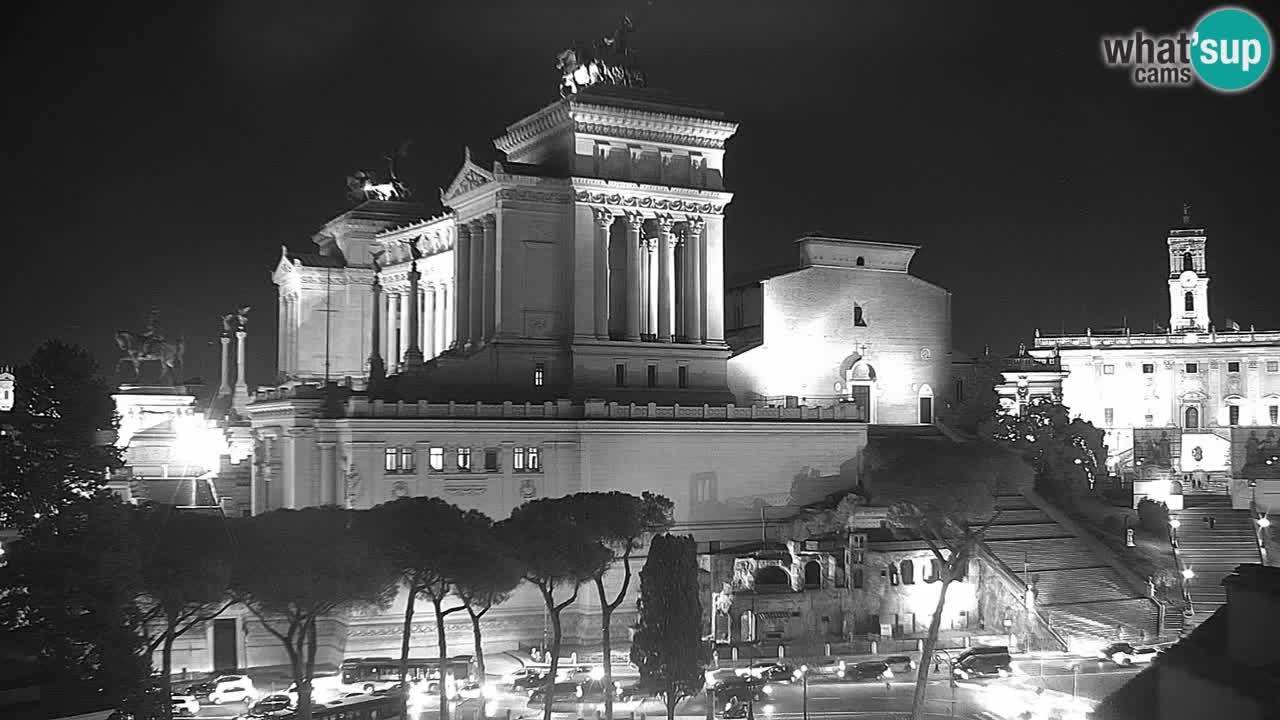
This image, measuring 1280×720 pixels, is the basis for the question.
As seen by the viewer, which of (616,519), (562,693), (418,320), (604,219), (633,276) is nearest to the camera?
(562,693)

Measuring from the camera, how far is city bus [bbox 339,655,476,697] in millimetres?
56219

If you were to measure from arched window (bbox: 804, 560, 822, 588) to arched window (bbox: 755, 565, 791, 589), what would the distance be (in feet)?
3.26

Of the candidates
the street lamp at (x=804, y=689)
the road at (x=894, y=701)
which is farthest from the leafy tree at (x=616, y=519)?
the street lamp at (x=804, y=689)

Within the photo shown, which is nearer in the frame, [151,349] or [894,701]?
[894,701]

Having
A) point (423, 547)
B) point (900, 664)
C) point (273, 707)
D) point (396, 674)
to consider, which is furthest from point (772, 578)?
point (273, 707)

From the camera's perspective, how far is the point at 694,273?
80.3 metres

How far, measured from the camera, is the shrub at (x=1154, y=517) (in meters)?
79.2

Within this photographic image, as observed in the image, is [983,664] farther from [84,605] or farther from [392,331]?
[392,331]

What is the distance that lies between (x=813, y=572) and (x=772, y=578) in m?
2.13

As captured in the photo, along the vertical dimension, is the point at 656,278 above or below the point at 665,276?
below

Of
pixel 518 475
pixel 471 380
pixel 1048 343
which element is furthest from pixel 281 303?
pixel 1048 343

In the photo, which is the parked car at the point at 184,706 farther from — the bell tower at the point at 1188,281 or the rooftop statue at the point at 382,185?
the bell tower at the point at 1188,281

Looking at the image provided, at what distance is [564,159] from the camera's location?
3066 inches

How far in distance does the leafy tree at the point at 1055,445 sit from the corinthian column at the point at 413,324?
36105mm
